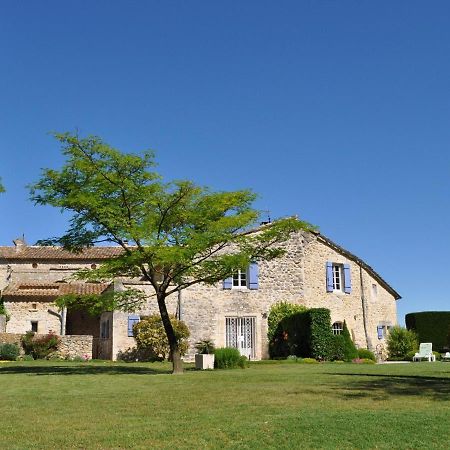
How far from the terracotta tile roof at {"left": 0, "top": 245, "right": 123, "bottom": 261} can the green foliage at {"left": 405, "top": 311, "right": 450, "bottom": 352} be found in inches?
776

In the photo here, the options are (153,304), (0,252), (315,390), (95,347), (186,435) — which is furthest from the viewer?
(0,252)

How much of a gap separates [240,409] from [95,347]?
72.2 feet

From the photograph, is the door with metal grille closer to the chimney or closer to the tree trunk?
the tree trunk

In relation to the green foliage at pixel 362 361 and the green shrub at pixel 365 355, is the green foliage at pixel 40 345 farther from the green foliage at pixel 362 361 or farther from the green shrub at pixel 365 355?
the green shrub at pixel 365 355

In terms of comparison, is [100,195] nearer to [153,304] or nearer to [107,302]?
[107,302]

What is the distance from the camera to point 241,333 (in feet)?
89.8

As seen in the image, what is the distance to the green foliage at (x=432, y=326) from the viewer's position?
33.7 metres

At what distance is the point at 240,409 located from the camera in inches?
337

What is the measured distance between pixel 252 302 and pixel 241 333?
1598 millimetres

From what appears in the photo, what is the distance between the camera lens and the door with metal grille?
2717 centimetres

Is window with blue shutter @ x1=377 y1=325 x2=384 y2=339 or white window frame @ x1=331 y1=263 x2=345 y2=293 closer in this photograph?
white window frame @ x1=331 y1=263 x2=345 y2=293

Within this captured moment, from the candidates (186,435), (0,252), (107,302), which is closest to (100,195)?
(107,302)

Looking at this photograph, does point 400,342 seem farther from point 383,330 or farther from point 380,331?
point 383,330

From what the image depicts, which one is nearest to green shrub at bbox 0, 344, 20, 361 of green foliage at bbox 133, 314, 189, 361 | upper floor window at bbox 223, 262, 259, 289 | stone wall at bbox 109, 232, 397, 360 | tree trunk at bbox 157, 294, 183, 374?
stone wall at bbox 109, 232, 397, 360
